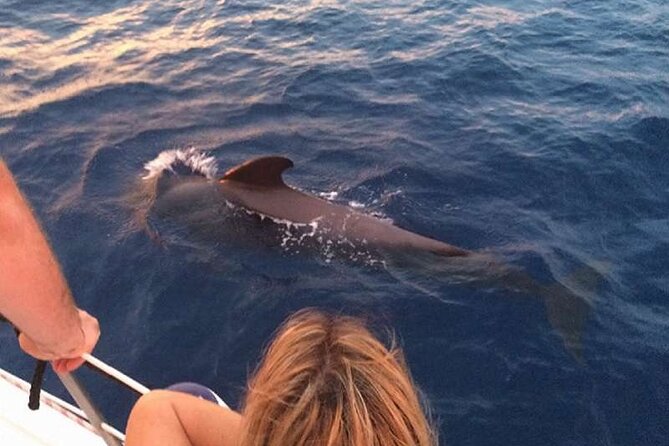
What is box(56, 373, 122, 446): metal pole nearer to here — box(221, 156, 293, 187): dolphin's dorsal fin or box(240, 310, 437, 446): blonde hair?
box(240, 310, 437, 446): blonde hair

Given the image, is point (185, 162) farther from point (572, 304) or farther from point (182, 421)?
point (182, 421)

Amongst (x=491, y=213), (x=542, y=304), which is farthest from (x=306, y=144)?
(x=542, y=304)

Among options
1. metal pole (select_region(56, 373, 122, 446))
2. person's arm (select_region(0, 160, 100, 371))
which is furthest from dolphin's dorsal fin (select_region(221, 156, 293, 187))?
person's arm (select_region(0, 160, 100, 371))

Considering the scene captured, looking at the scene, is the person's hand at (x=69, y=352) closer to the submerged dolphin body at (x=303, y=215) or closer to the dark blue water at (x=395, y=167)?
the dark blue water at (x=395, y=167)

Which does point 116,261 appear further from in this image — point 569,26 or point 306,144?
point 569,26

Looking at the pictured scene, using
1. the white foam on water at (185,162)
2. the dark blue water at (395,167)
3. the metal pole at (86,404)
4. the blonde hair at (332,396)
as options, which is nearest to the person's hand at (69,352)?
the metal pole at (86,404)

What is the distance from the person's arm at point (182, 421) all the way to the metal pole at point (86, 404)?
0.31 m

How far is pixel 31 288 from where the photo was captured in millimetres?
2117

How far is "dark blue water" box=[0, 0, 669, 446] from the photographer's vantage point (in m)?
5.58

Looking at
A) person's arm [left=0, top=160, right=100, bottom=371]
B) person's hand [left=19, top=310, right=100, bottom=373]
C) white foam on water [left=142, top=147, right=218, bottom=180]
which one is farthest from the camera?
white foam on water [left=142, top=147, right=218, bottom=180]

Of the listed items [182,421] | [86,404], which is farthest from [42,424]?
[182,421]

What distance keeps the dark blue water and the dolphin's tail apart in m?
0.09

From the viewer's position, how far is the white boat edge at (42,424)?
335 centimetres

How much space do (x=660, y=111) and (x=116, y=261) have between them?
798 cm
